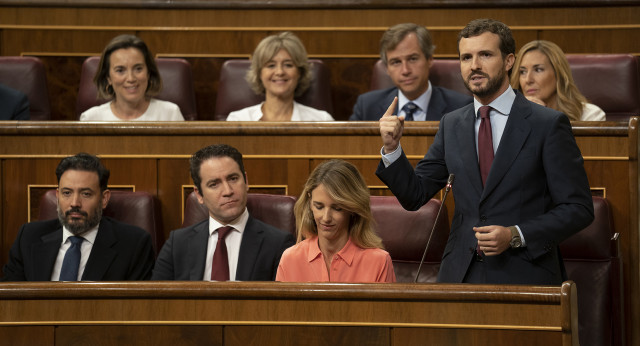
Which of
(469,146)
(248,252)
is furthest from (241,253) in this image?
(469,146)

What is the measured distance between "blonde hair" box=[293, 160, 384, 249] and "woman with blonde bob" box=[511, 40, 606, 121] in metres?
0.43

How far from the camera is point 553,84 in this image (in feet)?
4.51

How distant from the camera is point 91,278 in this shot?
1164 millimetres

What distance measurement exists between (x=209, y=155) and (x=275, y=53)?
1.30 feet

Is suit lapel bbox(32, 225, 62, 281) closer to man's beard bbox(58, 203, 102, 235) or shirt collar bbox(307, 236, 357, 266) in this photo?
man's beard bbox(58, 203, 102, 235)

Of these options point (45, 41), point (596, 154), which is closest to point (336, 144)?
point (596, 154)

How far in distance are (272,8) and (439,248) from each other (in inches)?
30.6

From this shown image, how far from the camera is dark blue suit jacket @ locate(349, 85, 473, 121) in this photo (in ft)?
4.73

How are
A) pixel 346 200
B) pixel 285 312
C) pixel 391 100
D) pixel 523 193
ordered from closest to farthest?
1. pixel 285 312
2. pixel 523 193
3. pixel 346 200
4. pixel 391 100

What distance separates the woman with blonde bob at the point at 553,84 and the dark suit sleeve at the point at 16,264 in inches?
28.9

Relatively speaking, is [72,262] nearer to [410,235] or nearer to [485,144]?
[410,235]

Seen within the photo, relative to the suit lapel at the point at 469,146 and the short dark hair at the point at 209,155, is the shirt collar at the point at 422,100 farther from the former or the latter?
the suit lapel at the point at 469,146

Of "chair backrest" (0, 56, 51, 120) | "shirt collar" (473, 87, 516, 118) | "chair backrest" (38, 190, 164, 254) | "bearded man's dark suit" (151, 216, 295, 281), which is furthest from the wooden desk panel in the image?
"chair backrest" (0, 56, 51, 120)

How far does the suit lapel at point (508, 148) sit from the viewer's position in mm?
889
